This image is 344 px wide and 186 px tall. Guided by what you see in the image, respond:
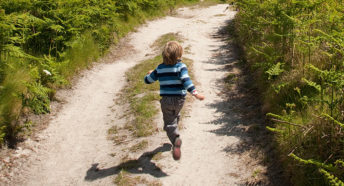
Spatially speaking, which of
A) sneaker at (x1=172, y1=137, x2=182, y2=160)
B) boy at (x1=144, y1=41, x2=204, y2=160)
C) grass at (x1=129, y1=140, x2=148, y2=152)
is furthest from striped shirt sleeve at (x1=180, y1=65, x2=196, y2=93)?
grass at (x1=129, y1=140, x2=148, y2=152)

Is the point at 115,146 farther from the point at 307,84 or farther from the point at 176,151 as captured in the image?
the point at 307,84

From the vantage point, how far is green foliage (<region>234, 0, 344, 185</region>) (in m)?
4.26

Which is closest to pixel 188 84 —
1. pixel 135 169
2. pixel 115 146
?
pixel 135 169

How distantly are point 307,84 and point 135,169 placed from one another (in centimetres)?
352

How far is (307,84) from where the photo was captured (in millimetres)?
6000

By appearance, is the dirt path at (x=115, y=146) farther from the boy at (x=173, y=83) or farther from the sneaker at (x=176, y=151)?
the boy at (x=173, y=83)

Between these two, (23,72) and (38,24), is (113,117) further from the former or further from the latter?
(38,24)

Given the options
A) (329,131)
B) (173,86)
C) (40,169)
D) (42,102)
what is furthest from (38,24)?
(329,131)

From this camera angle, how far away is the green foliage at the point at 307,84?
14.0ft

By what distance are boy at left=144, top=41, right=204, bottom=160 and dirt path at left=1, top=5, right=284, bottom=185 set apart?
0.58 meters

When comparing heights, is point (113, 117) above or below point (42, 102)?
below

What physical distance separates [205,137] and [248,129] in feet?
2.83

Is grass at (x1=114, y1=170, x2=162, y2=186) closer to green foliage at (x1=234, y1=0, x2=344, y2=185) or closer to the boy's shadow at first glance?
the boy's shadow

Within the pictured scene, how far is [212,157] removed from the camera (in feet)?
18.4
